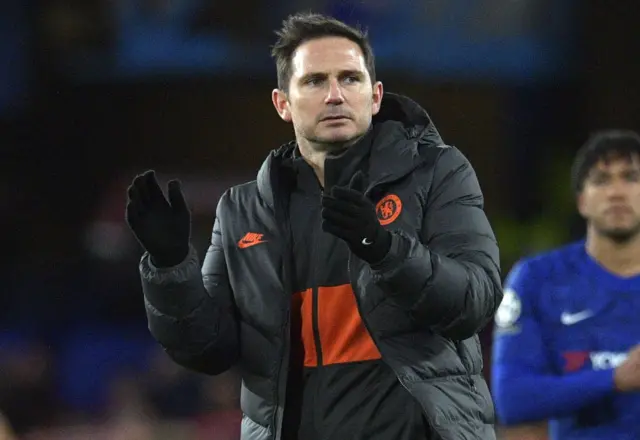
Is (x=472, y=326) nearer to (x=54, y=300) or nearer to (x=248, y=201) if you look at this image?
(x=248, y=201)

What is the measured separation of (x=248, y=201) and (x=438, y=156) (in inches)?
19.4

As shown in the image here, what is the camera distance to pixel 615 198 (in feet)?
12.0

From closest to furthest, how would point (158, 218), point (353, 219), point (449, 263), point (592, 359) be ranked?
1. point (353, 219)
2. point (449, 263)
3. point (158, 218)
4. point (592, 359)

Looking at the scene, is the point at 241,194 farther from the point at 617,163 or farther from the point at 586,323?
the point at 617,163

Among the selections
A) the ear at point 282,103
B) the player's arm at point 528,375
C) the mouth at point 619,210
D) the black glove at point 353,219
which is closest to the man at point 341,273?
the black glove at point 353,219

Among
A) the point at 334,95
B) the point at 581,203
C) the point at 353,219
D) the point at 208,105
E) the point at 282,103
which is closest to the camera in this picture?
the point at 353,219

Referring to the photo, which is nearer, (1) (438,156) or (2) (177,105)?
(1) (438,156)

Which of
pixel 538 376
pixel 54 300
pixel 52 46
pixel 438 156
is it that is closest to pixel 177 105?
pixel 52 46

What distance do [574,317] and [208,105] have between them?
605 centimetres

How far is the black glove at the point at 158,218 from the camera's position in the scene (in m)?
2.57

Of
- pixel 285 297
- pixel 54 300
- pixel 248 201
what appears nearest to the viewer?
pixel 285 297

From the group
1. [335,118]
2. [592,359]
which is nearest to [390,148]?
[335,118]

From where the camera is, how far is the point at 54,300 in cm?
788

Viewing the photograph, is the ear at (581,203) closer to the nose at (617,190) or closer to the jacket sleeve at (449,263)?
the nose at (617,190)
